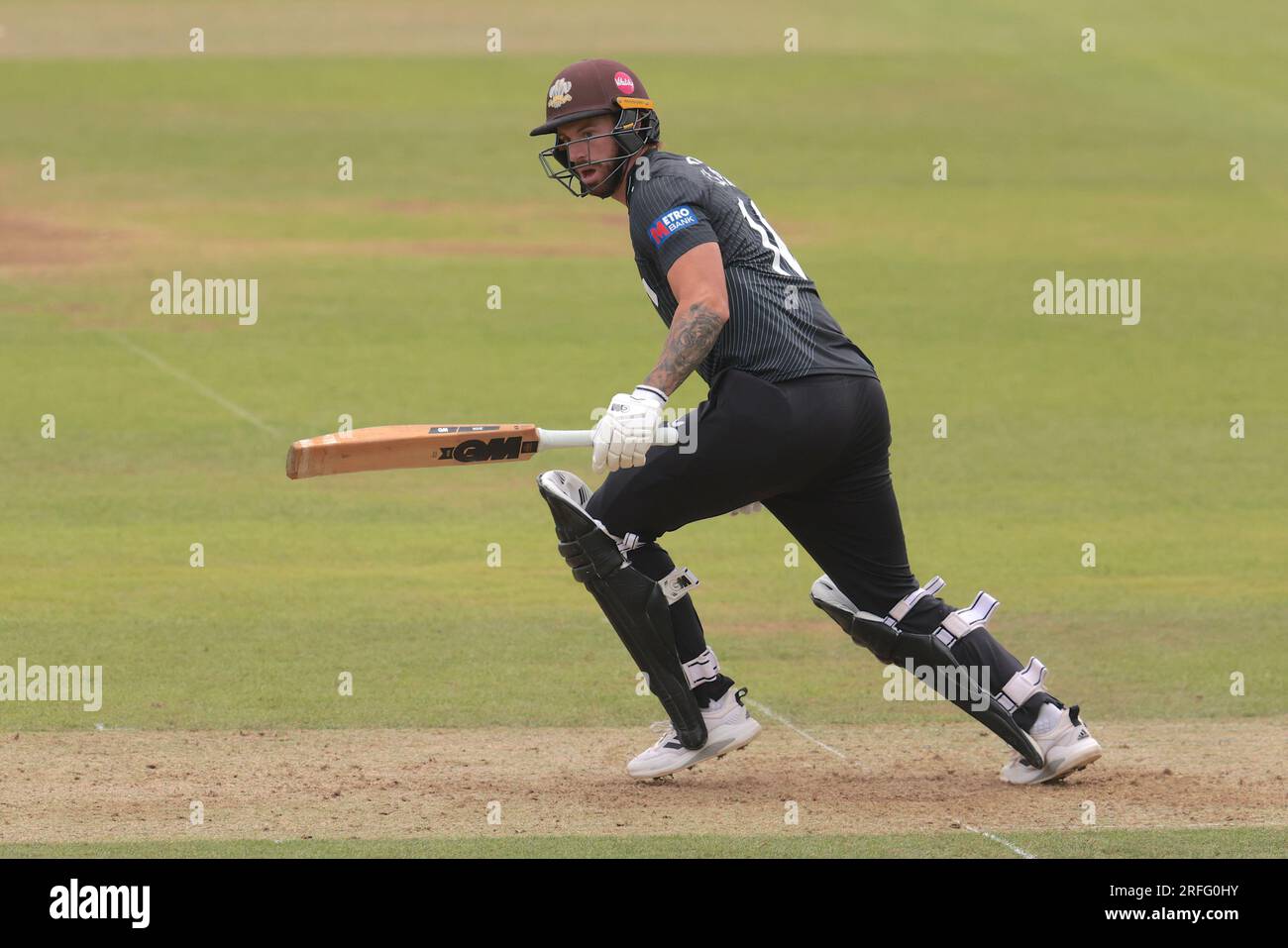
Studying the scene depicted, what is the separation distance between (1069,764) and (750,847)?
4.55ft

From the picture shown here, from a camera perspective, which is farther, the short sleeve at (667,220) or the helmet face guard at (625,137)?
the helmet face guard at (625,137)

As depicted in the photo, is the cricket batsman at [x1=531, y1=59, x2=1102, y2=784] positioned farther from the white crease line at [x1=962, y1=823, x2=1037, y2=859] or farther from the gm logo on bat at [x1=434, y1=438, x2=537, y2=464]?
the white crease line at [x1=962, y1=823, x2=1037, y2=859]

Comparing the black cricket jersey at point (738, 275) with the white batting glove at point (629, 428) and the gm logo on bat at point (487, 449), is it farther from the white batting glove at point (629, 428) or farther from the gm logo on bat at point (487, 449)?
the gm logo on bat at point (487, 449)

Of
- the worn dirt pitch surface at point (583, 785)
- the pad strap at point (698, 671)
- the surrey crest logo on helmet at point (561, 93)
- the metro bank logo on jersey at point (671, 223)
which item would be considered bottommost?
the worn dirt pitch surface at point (583, 785)

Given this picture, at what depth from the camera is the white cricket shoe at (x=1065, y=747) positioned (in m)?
6.74

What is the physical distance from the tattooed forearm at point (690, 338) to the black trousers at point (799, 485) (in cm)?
24

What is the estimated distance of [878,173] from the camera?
81.0 ft

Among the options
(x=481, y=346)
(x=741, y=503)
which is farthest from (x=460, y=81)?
(x=741, y=503)

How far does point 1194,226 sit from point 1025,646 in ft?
47.1

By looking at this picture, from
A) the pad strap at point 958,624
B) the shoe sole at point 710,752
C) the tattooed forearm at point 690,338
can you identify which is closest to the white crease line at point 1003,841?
the pad strap at point 958,624

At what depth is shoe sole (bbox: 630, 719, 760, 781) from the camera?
699 cm

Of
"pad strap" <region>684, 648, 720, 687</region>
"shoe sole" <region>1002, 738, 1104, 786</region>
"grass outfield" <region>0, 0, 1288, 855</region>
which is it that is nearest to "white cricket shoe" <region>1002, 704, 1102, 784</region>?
"shoe sole" <region>1002, 738, 1104, 786</region>

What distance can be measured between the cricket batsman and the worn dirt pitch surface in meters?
0.29
